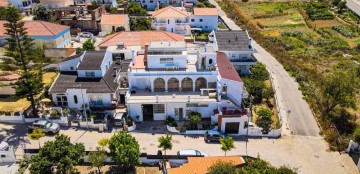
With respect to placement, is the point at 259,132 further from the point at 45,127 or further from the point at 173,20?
the point at 173,20

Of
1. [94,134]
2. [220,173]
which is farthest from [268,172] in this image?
[94,134]

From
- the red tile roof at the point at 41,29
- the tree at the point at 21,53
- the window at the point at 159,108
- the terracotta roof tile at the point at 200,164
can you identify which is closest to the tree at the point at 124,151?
the terracotta roof tile at the point at 200,164

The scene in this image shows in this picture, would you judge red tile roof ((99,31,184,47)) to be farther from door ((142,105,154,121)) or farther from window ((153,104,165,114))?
window ((153,104,165,114))

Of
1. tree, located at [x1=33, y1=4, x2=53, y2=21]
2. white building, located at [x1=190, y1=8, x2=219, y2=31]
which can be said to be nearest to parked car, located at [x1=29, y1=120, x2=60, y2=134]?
tree, located at [x1=33, y1=4, x2=53, y2=21]

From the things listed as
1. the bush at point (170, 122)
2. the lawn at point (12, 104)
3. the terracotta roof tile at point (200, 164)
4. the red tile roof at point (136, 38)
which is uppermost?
the red tile roof at point (136, 38)

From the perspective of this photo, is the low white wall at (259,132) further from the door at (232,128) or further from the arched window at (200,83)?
the arched window at (200,83)
